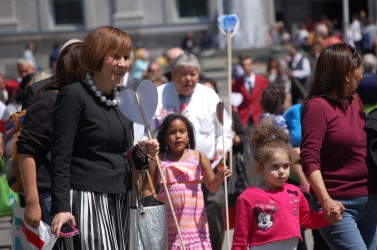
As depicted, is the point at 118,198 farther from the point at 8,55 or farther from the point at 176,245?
the point at 8,55

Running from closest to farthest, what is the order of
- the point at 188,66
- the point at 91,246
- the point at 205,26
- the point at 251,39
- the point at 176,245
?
the point at 91,246, the point at 176,245, the point at 188,66, the point at 251,39, the point at 205,26

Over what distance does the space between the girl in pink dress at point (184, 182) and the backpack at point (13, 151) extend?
1256mm

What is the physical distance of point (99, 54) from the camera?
4836 mm

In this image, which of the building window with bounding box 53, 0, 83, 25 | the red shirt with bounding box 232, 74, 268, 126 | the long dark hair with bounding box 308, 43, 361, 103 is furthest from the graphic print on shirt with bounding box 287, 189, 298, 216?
the building window with bounding box 53, 0, 83, 25

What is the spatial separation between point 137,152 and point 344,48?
4.43ft

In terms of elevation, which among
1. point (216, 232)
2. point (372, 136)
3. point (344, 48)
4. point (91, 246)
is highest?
point (344, 48)

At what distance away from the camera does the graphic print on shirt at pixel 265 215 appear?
213 inches

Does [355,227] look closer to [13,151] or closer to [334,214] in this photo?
[334,214]

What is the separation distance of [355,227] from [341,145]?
47 cm

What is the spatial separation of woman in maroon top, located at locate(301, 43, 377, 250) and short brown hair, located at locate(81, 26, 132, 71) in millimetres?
1192

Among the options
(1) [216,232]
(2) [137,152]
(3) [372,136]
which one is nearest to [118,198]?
(2) [137,152]

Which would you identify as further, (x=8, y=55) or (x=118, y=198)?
(x=8, y=55)

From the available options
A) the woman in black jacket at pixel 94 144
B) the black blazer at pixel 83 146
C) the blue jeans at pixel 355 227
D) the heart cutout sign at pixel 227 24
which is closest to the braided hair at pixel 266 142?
the blue jeans at pixel 355 227

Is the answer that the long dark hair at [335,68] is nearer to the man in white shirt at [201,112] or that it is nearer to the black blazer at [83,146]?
the black blazer at [83,146]
